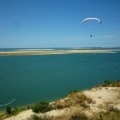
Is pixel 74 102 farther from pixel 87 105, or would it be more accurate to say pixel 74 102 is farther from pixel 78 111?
pixel 78 111

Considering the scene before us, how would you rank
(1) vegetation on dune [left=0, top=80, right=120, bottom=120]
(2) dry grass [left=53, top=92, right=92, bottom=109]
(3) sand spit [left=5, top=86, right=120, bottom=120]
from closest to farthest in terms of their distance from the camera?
1. (1) vegetation on dune [left=0, top=80, right=120, bottom=120]
2. (3) sand spit [left=5, top=86, right=120, bottom=120]
3. (2) dry grass [left=53, top=92, right=92, bottom=109]

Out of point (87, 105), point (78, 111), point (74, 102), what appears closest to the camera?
point (78, 111)

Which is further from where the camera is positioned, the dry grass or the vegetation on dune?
the dry grass

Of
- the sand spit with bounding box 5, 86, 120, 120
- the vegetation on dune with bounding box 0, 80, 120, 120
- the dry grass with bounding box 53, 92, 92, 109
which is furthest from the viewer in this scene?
the dry grass with bounding box 53, 92, 92, 109

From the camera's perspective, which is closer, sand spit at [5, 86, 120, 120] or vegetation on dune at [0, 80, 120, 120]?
vegetation on dune at [0, 80, 120, 120]

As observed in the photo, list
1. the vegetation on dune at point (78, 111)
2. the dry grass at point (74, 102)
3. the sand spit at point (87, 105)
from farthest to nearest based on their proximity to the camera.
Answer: the dry grass at point (74, 102) < the sand spit at point (87, 105) < the vegetation on dune at point (78, 111)

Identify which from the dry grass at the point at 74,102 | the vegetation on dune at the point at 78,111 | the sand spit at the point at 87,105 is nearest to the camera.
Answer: the vegetation on dune at the point at 78,111

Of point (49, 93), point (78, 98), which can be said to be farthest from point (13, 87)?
point (78, 98)

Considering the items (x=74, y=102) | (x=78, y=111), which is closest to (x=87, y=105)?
(x=74, y=102)

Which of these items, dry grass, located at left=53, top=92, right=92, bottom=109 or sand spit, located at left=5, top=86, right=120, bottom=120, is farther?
dry grass, located at left=53, top=92, right=92, bottom=109
